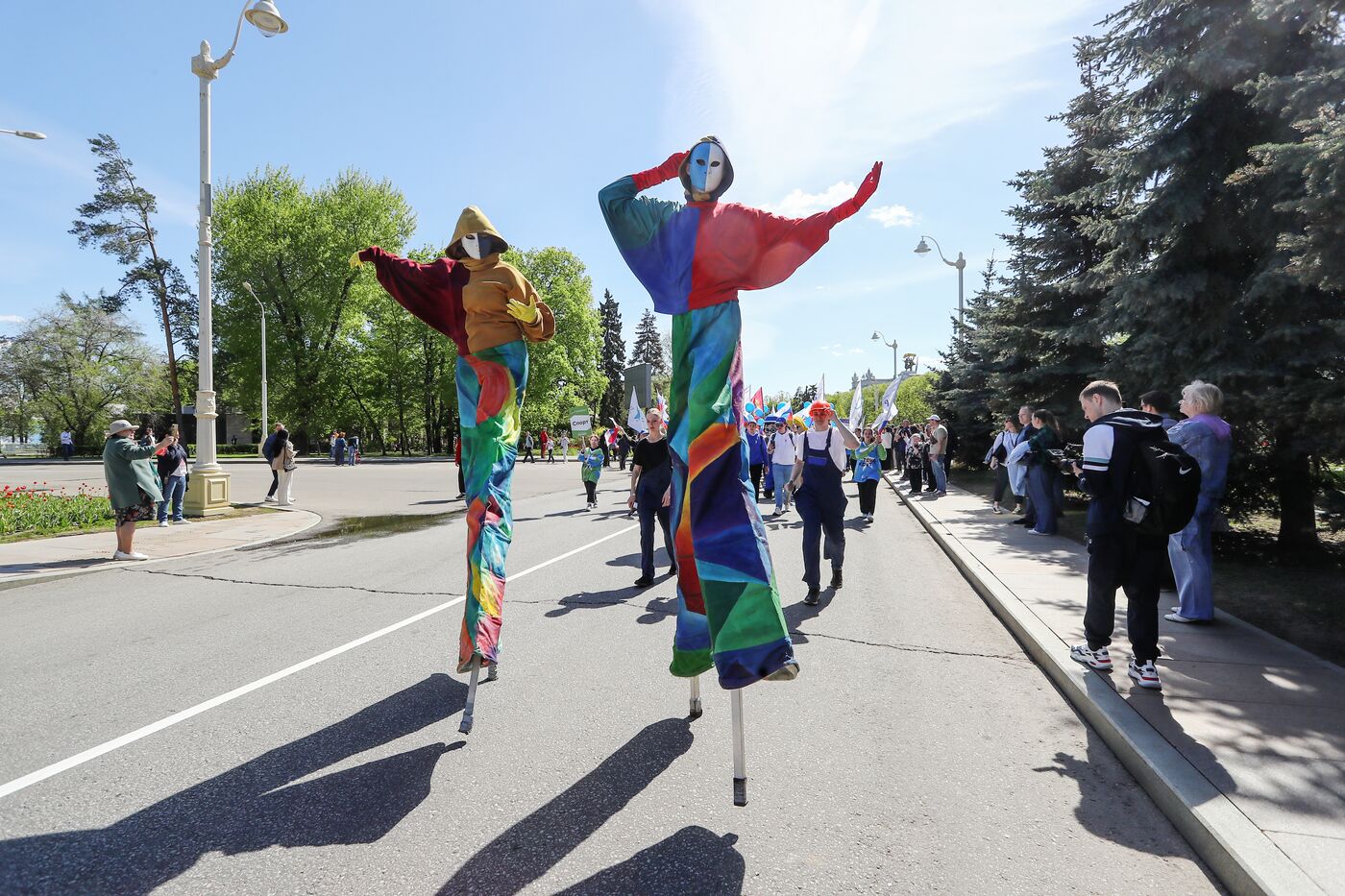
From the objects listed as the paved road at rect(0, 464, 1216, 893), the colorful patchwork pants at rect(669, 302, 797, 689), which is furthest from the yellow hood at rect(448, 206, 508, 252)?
the paved road at rect(0, 464, 1216, 893)

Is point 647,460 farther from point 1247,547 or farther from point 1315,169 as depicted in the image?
point 1247,547

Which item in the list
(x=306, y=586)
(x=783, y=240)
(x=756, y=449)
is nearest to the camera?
(x=783, y=240)

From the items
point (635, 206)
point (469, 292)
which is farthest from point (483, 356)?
point (635, 206)

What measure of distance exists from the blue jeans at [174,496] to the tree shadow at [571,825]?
40.4 ft

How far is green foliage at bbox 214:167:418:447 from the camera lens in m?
39.5

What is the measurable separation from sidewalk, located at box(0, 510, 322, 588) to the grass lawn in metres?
11.3

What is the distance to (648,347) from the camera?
8444 cm

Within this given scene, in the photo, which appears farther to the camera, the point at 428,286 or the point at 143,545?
the point at 143,545

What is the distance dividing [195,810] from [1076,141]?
17.5 m

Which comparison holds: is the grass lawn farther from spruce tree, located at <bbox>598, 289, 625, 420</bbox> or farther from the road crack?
spruce tree, located at <bbox>598, 289, 625, 420</bbox>

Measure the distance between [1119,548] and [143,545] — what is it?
38.4 ft

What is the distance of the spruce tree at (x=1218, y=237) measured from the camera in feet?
24.3

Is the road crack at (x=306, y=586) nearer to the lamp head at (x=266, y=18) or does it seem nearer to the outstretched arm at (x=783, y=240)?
the outstretched arm at (x=783, y=240)

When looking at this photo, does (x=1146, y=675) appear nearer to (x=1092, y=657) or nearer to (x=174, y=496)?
(x=1092, y=657)
